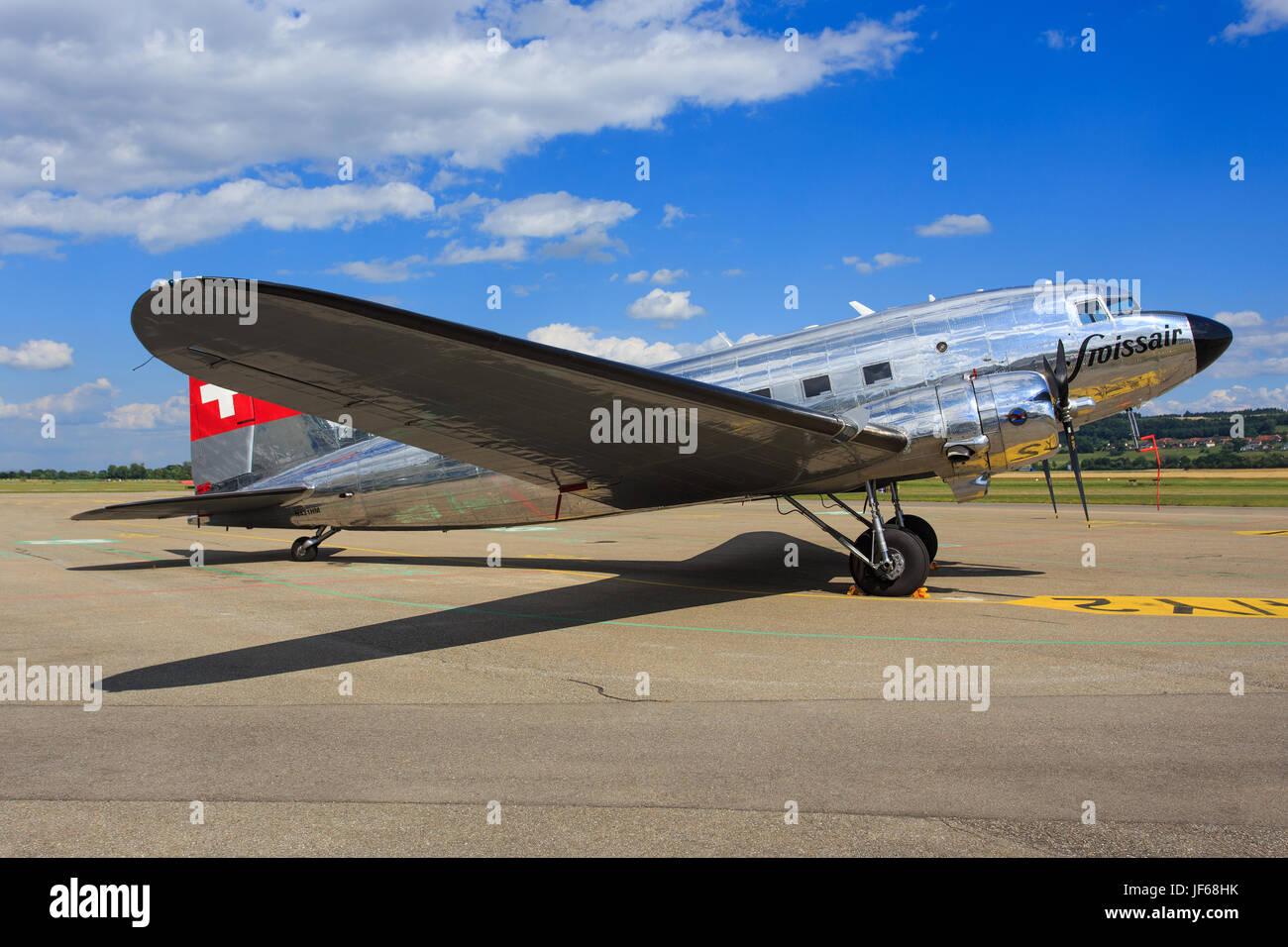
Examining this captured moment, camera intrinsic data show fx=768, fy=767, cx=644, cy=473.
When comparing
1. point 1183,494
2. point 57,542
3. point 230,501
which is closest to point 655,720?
point 230,501

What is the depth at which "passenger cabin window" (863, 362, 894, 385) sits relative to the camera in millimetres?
11680

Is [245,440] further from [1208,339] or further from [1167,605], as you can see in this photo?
[1208,339]

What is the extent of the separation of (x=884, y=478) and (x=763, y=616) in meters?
3.22

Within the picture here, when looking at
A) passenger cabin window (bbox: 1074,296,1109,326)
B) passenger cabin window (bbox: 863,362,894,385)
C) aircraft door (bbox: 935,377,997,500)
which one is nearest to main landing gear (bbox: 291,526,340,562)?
passenger cabin window (bbox: 863,362,894,385)

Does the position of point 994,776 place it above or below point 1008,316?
below

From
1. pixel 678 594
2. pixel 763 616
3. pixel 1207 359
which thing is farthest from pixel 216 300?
pixel 1207 359

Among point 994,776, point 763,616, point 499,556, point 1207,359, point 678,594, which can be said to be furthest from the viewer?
point 499,556

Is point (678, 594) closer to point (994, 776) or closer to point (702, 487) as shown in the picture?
point (702, 487)

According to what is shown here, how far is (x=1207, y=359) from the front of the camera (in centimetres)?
1155

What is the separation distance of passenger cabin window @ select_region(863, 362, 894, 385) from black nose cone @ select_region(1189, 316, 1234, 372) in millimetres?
4470

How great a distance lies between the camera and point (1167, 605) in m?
10.2

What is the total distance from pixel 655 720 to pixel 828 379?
7445mm

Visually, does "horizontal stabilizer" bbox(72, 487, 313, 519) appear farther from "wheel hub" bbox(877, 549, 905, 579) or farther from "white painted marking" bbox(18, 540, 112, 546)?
"wheel hub" bbox(877, 549, 905, 579)

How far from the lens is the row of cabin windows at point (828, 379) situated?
11.7 meters
